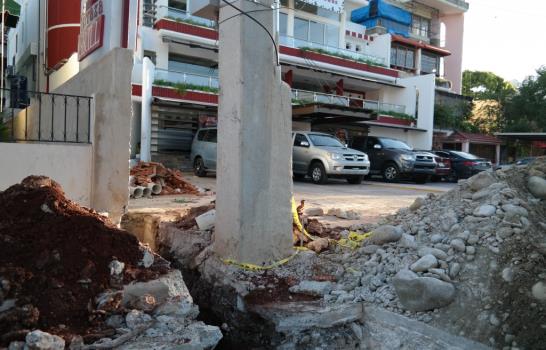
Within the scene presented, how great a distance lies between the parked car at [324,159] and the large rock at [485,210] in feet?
33.9

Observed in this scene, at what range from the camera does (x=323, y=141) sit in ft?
52.2

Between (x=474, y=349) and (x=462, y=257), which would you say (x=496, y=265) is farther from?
(x=474, y=349)

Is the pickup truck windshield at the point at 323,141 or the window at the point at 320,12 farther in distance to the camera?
the window at the point at 320,12

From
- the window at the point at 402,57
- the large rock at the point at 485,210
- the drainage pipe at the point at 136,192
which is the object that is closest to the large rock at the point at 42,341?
the large rock at the point at 485,210

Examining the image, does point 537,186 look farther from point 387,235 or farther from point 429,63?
point 429,63

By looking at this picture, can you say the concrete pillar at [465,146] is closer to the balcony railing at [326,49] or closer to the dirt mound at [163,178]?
the balcony railing at [326,49]

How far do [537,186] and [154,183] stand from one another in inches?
329

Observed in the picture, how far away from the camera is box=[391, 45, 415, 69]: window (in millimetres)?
38938

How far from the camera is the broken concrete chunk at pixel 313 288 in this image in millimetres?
4441

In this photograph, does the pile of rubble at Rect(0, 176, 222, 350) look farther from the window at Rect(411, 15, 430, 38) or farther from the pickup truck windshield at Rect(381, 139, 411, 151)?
the window at Rect(411, 15, 430, 38)

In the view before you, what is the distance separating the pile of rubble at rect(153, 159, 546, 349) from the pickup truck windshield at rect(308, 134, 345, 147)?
1010cm

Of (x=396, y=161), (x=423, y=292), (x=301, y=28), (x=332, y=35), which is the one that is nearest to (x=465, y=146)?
(x=332, y=35)

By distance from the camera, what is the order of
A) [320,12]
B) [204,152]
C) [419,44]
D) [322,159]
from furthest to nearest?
[419,44], [320,12], [204,152], [322,159]

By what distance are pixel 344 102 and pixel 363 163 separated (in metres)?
12.8
